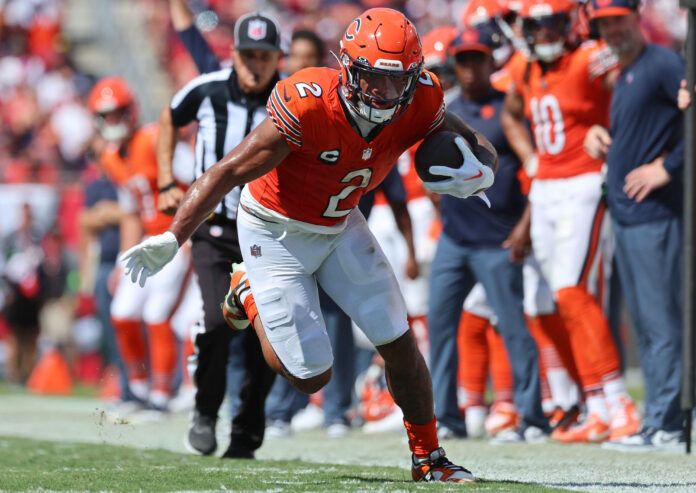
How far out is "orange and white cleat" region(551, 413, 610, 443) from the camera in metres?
7.07

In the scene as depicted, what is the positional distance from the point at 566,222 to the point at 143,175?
383 cm

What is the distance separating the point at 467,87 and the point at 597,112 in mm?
824

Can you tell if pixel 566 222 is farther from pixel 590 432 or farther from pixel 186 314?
pixel 186 314

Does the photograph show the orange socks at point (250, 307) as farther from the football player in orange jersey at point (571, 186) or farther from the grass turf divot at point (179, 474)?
the football player in orange jersey at point (571, 186)

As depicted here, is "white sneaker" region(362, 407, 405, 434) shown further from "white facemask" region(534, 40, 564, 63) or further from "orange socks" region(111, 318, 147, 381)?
"white facemask" region(534, 40, 564, 63)

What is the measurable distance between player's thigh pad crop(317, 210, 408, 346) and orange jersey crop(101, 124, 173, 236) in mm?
4490

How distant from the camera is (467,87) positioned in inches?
305

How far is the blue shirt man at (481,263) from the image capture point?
7.50 m

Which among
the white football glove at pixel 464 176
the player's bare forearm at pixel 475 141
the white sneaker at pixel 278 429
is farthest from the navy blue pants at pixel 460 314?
the white football glove at pixel 464 176

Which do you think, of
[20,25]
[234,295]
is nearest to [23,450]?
[234,295]

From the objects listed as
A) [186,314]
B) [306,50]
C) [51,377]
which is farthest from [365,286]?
[51,377]

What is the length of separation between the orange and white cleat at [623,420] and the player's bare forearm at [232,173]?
9.30 feet

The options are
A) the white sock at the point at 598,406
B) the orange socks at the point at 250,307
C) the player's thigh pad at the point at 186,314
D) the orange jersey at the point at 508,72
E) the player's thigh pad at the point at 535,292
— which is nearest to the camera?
the orange socks at the point at 250,307

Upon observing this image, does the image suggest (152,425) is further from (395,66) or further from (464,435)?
(395,66)
